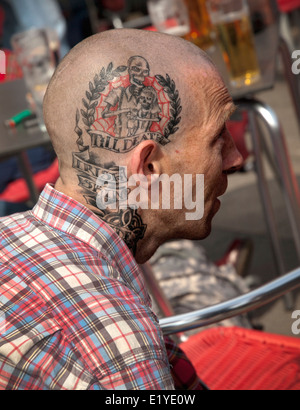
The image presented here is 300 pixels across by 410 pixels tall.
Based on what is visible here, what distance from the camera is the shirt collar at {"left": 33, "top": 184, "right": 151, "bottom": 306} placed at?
0.80 meters

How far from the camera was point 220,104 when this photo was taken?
88cm

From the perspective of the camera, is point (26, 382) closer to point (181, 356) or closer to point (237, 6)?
point (181, 356)

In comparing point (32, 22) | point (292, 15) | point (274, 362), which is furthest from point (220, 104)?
point (292, 15)

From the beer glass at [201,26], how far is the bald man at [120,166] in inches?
48.8

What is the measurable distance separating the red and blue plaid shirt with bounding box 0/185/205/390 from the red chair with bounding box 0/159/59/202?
184cm

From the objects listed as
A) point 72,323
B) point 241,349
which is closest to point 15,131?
point 241,349

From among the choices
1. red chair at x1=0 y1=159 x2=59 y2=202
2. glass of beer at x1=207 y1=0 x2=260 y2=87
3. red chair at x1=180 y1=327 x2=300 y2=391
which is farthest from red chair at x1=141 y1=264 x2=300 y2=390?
red chair at x1=0 y1=159 x2=59 y2=202

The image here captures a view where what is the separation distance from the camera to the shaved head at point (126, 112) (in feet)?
2.76

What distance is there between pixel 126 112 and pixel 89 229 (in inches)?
6.4

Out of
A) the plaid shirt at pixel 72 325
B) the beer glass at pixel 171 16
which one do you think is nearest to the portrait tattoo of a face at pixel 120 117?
the plaid shirt at pixel 72 325

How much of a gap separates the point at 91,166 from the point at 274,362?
2.25ft

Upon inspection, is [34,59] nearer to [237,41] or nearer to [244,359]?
[237,41]

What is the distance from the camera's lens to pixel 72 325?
68 cm

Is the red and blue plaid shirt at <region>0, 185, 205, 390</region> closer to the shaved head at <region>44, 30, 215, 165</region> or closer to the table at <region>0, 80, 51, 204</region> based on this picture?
the shaved head at <region>44, 30, 215, 165</region>
